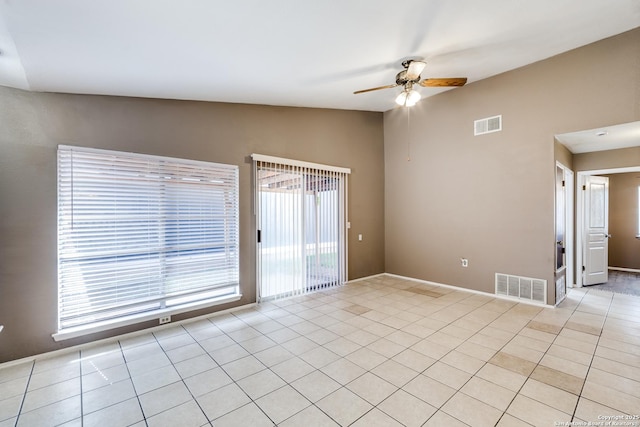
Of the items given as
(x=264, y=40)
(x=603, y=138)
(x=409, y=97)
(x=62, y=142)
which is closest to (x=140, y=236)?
(x=62, y=142)

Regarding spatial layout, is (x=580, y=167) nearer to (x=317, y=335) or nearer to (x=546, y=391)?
(x=546, y=391)

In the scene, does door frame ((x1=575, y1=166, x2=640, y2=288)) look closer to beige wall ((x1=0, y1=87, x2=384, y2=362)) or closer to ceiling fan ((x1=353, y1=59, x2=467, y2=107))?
ceiling fan ((x1=353, y1=59, x2=467, y2=107))

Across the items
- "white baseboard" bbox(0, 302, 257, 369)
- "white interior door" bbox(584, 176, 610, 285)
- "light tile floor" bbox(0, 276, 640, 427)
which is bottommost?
"light tile floor" bbox(0, 276, 640, 427)

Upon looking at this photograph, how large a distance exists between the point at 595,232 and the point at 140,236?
771 centimetres

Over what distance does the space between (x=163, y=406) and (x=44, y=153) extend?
2.71 metres

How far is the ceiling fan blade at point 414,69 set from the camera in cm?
317

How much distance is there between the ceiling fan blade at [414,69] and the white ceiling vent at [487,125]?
1.89 m

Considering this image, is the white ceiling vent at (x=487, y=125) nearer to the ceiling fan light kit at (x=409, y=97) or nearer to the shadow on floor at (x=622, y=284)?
the ceiling fan light kit at (x=409, y=97)

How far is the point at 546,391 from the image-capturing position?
214 centimetres

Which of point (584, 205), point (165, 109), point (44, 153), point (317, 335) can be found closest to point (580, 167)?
point (584, 205)

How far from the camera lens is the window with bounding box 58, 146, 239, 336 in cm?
286

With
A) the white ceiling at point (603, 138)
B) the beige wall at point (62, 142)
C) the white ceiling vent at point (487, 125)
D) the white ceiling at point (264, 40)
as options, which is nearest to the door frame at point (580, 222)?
the white ceiling at point (603, 138)

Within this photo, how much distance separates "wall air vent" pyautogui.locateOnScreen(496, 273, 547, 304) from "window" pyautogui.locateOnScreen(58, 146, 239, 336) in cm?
421

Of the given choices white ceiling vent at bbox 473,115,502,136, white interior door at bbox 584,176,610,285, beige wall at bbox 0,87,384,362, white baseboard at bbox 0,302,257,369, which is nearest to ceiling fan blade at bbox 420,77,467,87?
white ceiling vent at bbox 473,115,502,136
